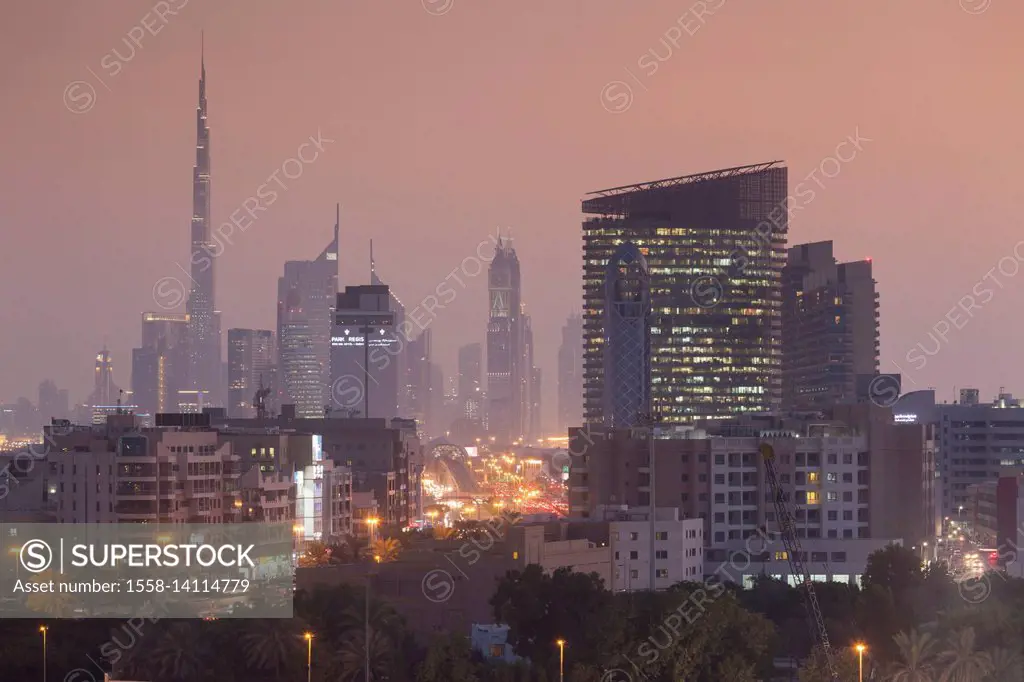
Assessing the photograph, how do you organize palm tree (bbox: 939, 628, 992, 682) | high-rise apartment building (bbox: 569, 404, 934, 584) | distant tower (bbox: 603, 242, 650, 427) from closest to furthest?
palm tree (bbox: 939, 628, 992, 682) → high-rise apartment building (bbox: 569, 404, 934, 584) → distant tower (bbox: 603, 242, 650, 427)

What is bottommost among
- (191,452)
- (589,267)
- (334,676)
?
(334,676)

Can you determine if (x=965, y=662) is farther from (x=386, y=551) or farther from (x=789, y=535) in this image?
(x=789, y=535)

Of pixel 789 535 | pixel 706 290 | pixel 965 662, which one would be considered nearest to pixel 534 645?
pixel 965 662

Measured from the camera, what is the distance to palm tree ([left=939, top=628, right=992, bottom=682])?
170 feet

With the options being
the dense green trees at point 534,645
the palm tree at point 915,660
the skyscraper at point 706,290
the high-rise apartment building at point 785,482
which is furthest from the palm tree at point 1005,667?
the skyscraper at point 706,290

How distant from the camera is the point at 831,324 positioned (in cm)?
19175

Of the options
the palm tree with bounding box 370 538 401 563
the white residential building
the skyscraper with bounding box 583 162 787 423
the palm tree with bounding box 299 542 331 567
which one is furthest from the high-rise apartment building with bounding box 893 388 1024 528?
the palm tree with bounding box 370 538 401 563

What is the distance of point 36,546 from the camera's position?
234 ft

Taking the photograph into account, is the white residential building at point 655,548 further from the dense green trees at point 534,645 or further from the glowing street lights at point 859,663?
the glowing street lights at point 859,663

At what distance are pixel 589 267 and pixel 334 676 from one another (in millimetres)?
126536

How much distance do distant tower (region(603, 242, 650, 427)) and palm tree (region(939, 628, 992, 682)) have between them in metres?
66.4

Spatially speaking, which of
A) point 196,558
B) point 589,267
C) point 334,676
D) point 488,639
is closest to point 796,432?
point 196,558

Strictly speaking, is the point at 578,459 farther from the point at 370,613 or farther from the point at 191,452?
the point at 370,613

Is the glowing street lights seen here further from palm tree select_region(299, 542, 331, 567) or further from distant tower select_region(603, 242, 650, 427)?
distant tower select_region(603, 242, 650, 427)
